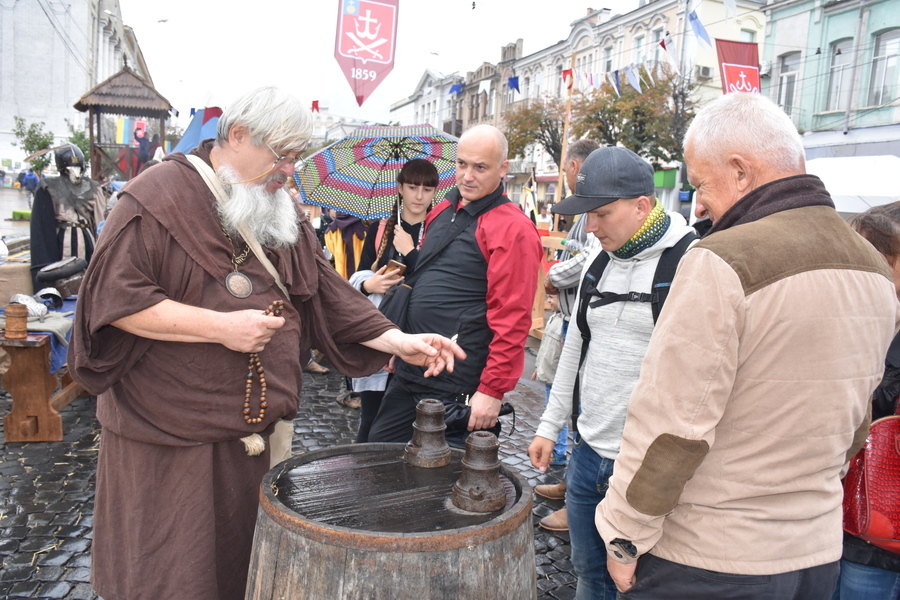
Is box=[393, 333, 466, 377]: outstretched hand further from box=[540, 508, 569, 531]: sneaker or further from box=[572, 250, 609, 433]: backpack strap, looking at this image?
box=[540, 508, 569, 531]: sneaker

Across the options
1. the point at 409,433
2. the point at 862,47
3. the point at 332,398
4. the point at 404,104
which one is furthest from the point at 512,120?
the point at 404,104

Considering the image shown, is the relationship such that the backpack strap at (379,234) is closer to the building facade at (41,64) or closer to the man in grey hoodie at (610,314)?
the man in grey hoodie at (610,314)

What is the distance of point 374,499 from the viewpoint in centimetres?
184

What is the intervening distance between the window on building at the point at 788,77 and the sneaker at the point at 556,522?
21.5 m

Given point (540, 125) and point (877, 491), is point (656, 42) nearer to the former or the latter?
point (540, 125)

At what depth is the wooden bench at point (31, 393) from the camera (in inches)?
183

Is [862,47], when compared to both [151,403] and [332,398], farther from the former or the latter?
[151,403]

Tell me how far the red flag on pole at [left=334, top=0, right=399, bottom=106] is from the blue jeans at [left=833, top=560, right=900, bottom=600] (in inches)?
258

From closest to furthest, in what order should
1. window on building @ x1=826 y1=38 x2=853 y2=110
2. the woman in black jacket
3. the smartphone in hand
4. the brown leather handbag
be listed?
the brown leather handbag, the woman in black jacket, the smartphone in hand, window on building @ x1=826 y1=38 x2=853 y2=110

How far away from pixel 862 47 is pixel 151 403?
883 inches

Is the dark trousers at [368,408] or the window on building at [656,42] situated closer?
the dark trousers at [368,408]

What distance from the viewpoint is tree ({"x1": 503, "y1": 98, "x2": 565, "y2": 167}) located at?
29500mm

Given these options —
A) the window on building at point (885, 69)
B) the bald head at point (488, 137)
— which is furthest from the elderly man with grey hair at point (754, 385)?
the window on building at point (885, 69)

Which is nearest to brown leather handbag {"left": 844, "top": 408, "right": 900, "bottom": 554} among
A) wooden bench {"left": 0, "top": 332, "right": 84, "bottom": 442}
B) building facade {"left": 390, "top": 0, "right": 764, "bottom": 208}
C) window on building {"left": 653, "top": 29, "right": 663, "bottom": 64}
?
wooden bench {"left": 0, "top": 332, "right": 84, "bottom": 442}
